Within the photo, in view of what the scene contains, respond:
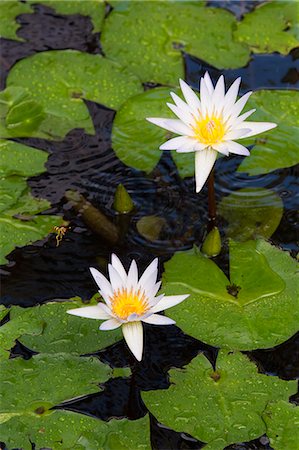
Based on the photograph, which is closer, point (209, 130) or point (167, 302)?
point (167, 302)

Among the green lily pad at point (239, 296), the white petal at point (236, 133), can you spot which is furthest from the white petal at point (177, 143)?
the green lily pad at point (239, 296)

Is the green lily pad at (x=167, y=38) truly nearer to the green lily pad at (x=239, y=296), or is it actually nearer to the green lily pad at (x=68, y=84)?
the green lily pad at (x=68, y=84)

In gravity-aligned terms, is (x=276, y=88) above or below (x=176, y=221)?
above

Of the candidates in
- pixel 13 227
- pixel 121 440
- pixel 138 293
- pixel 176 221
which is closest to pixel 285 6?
pixel 176 221

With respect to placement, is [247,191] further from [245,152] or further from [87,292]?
[87,292]

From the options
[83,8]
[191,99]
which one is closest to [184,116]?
[191,99]

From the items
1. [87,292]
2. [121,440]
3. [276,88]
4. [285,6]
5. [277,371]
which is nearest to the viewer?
[121,440]

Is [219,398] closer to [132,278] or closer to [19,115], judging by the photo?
[132,278]
